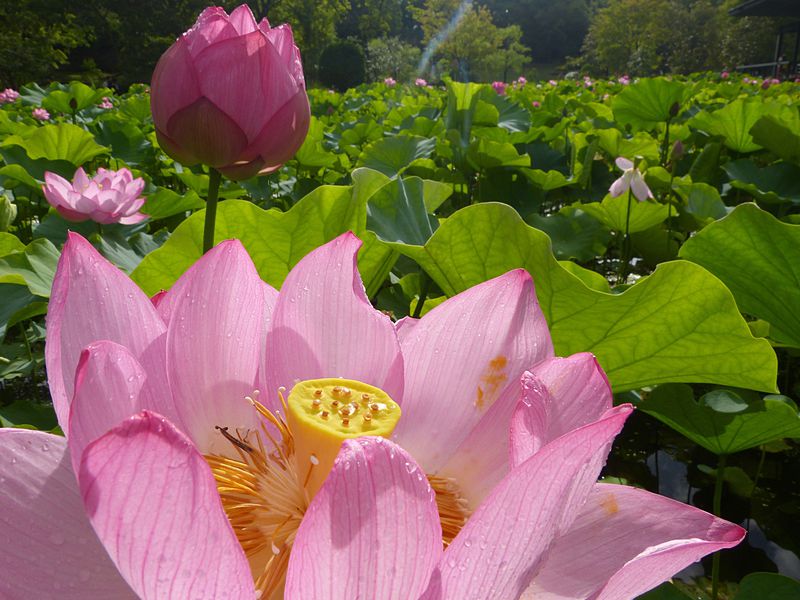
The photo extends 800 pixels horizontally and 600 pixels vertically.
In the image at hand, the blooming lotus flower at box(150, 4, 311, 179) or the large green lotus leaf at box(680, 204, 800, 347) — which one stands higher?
the blooming lotus flower at box(150, 4, 311, 179)

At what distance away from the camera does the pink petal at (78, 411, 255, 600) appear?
303 millimetres

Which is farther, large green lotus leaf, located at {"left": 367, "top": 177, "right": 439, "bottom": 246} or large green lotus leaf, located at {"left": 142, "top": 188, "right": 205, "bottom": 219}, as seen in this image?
large green lotus leaf, located at {"left": 142, "top": 188, "right": 205, "bottom": 219}

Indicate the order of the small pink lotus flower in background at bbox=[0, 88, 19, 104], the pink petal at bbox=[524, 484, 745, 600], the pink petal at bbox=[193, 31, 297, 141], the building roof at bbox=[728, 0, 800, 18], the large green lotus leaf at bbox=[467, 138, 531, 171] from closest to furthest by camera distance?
the pink petal at bbox=[524, 484, 745, 600], the pink petal at bbox=[193, 31, 297, 141], the large green lotus leaf at bbox=[467, 138, 531, 171], the small pink lotus flower in background at bbox=[0, 88, 19, 104], the building roof at bbox=[728, 0, 800, 18]

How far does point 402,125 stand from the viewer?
3.82 metres

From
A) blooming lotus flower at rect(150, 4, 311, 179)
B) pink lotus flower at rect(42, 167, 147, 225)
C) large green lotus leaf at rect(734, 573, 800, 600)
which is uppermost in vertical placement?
blooming lotus flower at rect(150, 4, 311, 179)

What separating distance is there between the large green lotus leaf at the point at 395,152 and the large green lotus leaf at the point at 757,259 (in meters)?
1.69

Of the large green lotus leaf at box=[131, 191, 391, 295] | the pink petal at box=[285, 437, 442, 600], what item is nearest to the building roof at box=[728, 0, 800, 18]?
the large green lotus leaf at box=[131, 191, 391, 295]

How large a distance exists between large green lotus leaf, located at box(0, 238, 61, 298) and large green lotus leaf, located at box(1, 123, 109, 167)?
4.54 ft

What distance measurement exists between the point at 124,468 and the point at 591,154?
241cm

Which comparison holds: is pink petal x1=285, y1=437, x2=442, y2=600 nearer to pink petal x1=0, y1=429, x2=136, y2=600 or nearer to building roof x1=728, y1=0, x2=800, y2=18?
pink petal x1=0, y1=429, x2=136, y2=600

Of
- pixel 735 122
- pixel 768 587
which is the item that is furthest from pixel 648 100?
pixel 768 587

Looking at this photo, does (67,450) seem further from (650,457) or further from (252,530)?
(650,457)

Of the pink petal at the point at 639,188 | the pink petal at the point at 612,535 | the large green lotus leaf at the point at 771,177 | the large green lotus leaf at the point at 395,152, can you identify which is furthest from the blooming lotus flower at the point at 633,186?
the pink petal at the point at 612,535

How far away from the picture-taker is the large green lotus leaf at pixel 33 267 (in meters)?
1.14
